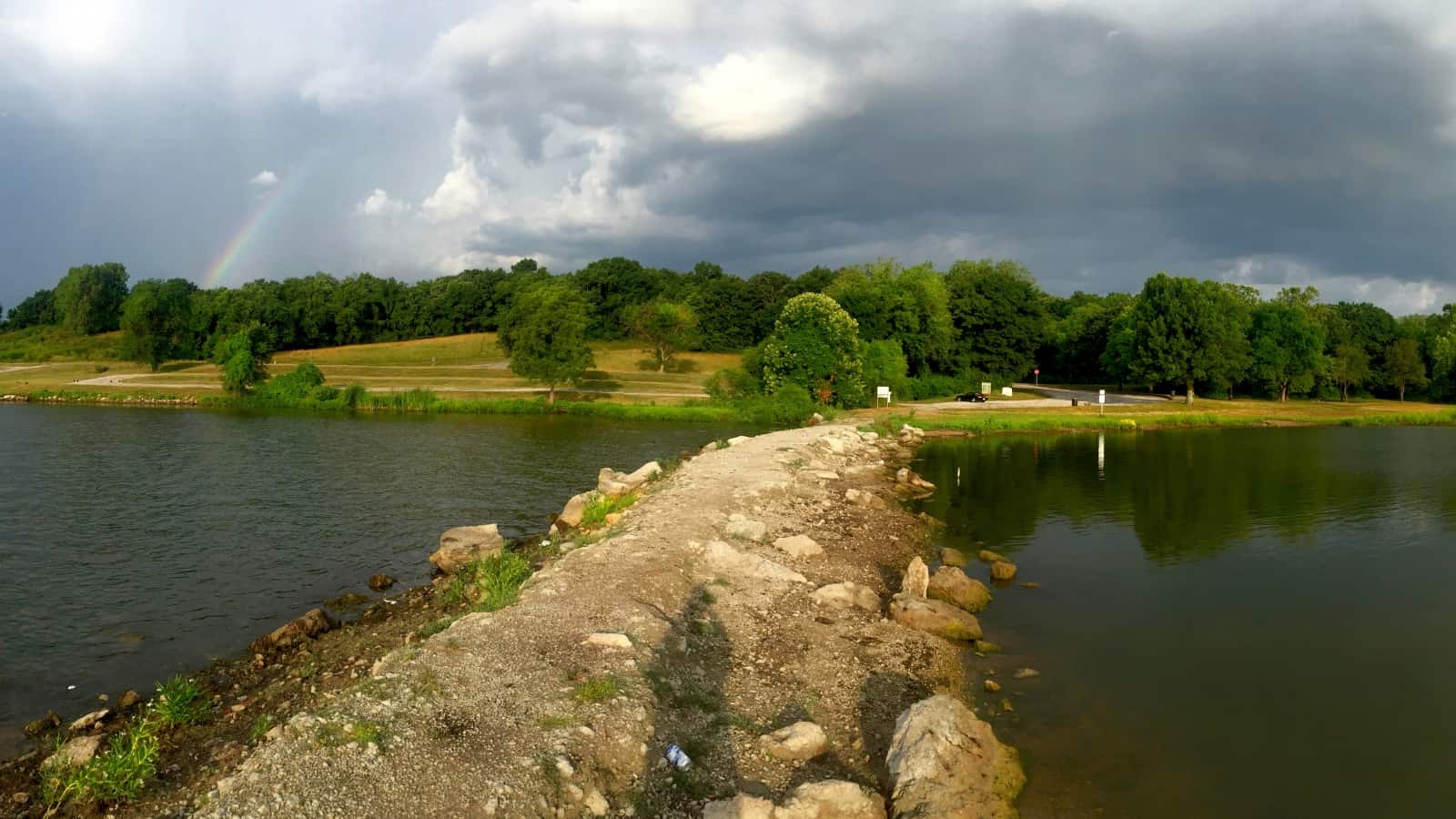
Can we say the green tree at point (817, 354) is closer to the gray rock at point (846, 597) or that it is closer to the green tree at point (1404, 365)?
the gray rock at point (846, 597)

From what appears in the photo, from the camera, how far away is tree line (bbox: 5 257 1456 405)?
77.8m

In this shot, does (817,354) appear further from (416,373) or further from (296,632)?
(416,373)

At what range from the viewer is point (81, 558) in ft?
72.0

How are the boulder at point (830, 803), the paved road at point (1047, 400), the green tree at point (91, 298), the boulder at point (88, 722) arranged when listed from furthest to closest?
the green tree at point (91, 298)
the paved road at point (1047, 400)
the boulder at point (88, 722)
the boulder at point (830, 803)

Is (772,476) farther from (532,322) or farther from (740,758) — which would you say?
(532,322)

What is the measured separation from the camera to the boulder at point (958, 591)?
18438 mm

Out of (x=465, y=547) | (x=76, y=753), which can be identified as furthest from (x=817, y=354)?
(x=76, y=753)

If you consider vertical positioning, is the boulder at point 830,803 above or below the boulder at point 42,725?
above

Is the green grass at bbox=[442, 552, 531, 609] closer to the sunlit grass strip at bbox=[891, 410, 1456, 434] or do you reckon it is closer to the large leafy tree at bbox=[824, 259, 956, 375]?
the sunlit grass strip at bbox=[891, 410, 1456, 434]

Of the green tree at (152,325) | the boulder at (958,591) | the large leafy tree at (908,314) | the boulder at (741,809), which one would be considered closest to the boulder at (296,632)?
the boulder at (741,809)

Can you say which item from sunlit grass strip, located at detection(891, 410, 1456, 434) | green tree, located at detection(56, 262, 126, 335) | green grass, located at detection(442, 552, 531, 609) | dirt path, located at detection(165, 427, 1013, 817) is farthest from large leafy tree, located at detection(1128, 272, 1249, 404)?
green tree, located at detection(56, 262, 126, 335)

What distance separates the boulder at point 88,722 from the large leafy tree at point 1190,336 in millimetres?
87095

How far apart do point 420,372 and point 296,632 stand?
8979 centimetres

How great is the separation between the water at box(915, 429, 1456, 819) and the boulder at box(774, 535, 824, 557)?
14.8 feet
